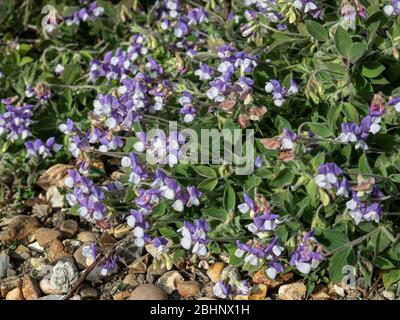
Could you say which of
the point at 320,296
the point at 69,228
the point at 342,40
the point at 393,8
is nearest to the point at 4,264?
the point at 69,228

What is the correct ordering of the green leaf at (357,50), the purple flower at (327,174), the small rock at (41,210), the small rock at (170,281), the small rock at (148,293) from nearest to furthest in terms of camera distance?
the purple flower at (327,174)
the green leaf at (357,50)
the small rock at (148,293)
the small rock at (170,281)
the small rock at (41,210)

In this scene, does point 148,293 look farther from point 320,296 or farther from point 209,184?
point 320,296

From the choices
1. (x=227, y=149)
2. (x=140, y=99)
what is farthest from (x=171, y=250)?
(x=140, y=99)

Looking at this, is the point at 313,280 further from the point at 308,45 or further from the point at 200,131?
the point at 308,45

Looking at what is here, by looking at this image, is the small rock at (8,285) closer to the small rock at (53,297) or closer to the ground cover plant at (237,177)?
the ground cover plant at (237,177)

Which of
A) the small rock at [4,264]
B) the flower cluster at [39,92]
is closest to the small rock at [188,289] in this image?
the small rock at [4,264]
